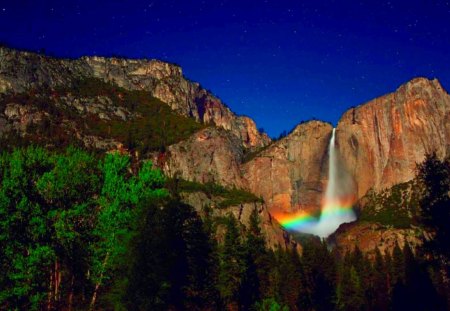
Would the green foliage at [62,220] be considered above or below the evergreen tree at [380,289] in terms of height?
above

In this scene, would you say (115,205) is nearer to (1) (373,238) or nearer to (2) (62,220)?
(2) (62,220)

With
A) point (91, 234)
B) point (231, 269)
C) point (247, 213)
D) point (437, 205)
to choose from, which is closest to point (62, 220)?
point (91, 234)

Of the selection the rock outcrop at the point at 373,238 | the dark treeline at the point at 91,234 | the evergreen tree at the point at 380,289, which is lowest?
the evergreen tree at the point at 380,289

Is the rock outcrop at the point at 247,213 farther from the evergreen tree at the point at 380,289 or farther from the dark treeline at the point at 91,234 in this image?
the dark treeline at the point at 91,234

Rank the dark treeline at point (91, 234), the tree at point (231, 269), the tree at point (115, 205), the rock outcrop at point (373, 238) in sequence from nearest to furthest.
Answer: the dark treeline at point (91, 234) < the tree at point (115, 205) < the tree at point (231, 269) < the rock outcrop at point (373, 238)

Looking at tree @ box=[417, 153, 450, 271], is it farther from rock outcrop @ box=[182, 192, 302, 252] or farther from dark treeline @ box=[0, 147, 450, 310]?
rock outcrop @ box=[182, 192, 302, 252]

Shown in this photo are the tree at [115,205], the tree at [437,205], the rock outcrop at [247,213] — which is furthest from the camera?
the rock outcrop at [247,213]

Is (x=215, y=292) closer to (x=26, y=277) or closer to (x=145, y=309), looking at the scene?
(x=145, y=309)

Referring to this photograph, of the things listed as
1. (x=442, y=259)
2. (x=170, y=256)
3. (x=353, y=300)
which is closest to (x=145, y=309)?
(x=170, y=256)

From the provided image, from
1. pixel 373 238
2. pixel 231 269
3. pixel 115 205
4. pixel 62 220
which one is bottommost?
pixel 231 269

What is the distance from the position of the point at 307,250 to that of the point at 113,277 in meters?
58.4

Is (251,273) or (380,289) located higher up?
(251,273)

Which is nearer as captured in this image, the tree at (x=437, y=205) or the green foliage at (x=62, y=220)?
the green foliage at (x=62, y=220)

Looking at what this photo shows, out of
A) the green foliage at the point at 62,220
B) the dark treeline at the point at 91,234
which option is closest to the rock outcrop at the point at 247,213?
the dark treeline at the point at 91,234
